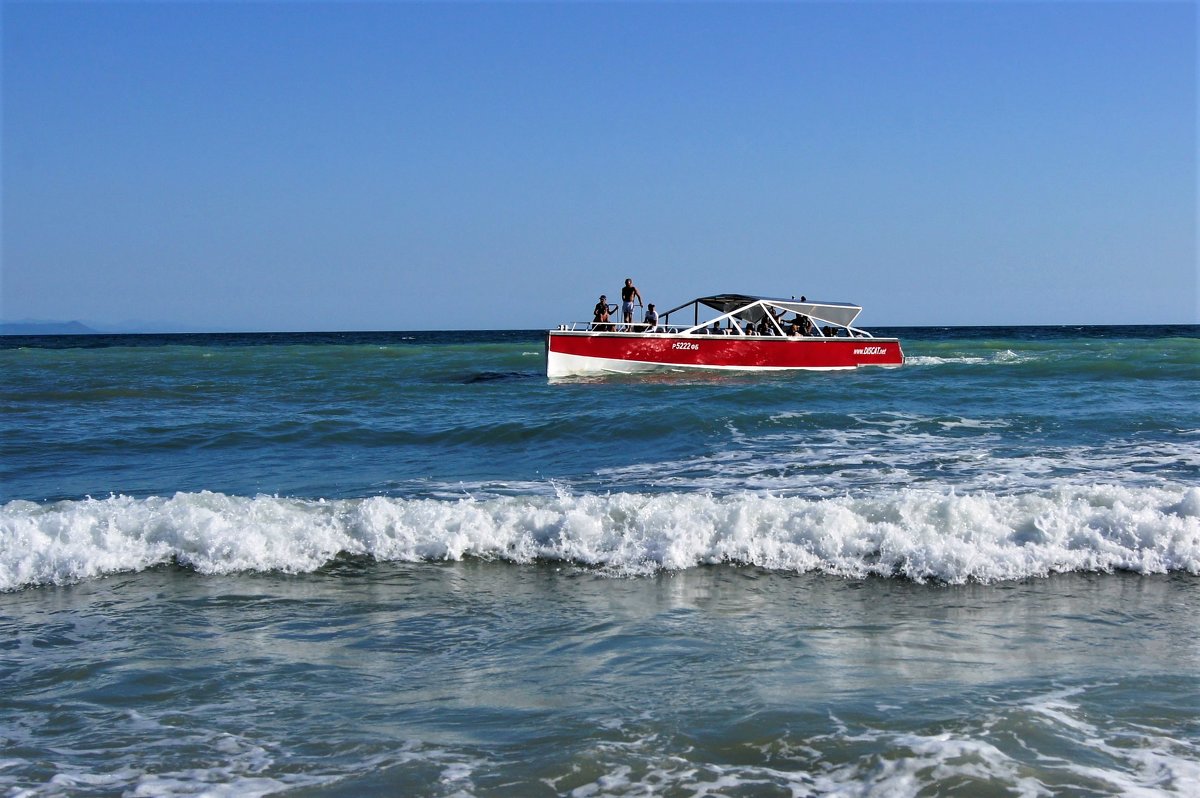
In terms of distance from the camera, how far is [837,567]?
6.87 meters

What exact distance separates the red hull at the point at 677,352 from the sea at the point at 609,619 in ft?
35.1

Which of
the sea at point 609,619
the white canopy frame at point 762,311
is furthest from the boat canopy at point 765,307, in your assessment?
the sea at point 609,619

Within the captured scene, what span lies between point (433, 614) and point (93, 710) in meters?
2.01

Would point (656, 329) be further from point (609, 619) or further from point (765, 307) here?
point (609, 619)

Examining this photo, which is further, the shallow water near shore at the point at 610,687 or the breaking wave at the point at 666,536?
the breaking wave at the point at 666,536

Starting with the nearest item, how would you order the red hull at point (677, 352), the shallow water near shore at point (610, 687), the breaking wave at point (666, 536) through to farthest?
1. the shallow water near shore at point (610, 687)
2. the breaking wave at point (666, 536)
3. the red hull at point (677, 352)

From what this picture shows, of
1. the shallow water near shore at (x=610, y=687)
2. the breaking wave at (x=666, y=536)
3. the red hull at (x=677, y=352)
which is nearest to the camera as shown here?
the shallow water near shore at (x=610, y=687)

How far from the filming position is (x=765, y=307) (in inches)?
1027

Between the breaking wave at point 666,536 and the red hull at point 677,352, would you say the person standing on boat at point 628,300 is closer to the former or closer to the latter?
the red hull at point 677,352

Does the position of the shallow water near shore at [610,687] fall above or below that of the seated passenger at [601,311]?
below

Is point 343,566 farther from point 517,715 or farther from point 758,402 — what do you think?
point 758,402

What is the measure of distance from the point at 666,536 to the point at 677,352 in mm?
17511

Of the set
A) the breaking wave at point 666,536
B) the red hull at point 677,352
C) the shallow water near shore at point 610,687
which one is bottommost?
the shallow water near shore at point 610,687

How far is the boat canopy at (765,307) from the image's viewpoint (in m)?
26.0
